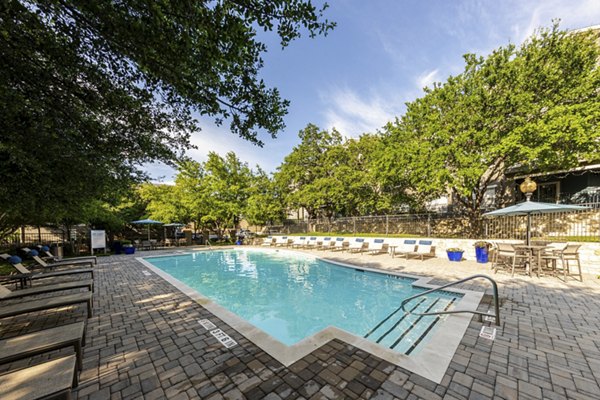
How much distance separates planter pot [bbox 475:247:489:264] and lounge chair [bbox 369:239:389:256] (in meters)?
4.51

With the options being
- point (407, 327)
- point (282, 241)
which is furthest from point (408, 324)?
point (282, 241)

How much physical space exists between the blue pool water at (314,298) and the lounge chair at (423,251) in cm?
363

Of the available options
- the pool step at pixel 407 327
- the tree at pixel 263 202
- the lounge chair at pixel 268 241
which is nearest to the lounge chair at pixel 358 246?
the lounge chair at pixel 268 241

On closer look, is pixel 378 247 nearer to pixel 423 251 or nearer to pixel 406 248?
pixel 406 248

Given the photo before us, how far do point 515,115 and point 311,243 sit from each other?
14068 millimetres

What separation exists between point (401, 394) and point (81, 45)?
6.67m

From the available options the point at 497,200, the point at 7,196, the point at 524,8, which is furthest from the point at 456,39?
the point at 7,196

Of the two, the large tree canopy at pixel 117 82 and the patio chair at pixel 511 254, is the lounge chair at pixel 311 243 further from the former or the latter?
the large tree canopy at pixel 117 82

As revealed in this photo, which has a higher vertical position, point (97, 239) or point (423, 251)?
point (97, 239)

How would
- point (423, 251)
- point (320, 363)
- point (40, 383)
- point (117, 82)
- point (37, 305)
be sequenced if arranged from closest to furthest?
point (40, 383), point (320, 363), point (37, 305), point (117, 82), point (423, 251)

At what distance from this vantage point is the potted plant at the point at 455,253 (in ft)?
35.3

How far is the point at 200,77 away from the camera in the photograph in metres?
3.44

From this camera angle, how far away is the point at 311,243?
18.0 metres

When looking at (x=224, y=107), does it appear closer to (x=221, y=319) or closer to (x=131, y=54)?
(x=131, y=54)
